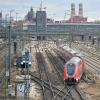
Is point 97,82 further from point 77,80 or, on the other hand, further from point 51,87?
point 51,87

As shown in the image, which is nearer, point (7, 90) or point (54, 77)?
point (7, 90)

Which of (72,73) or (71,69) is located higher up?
(71,69)

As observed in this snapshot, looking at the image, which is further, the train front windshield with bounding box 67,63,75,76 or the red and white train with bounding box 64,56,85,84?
the train front windshield with bounding box 67,63,75,76

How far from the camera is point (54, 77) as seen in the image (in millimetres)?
45500

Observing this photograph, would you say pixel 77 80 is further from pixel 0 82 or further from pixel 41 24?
pixel 41 24

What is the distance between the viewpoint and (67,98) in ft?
101

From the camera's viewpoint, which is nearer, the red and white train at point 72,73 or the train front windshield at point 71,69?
the red and white train at point 72,73

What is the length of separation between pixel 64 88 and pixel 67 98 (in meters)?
6.13

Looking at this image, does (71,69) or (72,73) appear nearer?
(72,73)

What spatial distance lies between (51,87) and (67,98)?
6.13 meters

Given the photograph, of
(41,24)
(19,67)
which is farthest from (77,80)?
(41,24)

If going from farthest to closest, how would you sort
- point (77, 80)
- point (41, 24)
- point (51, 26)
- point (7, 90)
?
1. point (51, 26)
2. point (41, 24)
3. point (77, 80)
4. point (7, 90)

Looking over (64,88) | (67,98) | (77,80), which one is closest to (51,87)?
(64,88)

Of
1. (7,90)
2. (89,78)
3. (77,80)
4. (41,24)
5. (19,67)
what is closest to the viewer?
(7,90)
